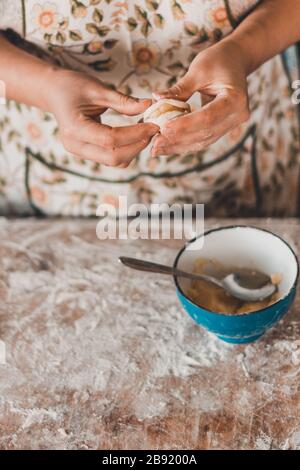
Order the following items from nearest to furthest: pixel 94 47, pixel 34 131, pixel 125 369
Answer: pixel 125 369
pixel 94 47
pixel 34 131

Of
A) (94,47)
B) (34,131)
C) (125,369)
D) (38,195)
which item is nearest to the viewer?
(125,369)

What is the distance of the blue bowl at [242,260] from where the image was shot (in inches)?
34.9

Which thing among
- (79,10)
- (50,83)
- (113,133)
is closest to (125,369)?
(113,133)

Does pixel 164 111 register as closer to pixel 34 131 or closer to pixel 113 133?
pixel 113 133

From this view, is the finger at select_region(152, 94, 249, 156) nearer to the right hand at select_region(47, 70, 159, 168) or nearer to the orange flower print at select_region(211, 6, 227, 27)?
the right hand at select_region(47, 70, 159, 168)

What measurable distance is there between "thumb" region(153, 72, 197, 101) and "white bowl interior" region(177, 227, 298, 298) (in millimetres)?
245

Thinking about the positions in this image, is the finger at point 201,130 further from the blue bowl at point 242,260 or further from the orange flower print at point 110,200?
the orange flower print at point 110,200

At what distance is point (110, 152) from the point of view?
90 centimetres

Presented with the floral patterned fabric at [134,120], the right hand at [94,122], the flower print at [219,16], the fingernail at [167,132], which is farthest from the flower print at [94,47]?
the fingernail at [167,132]

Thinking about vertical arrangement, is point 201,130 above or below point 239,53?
below

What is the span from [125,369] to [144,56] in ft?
1.88

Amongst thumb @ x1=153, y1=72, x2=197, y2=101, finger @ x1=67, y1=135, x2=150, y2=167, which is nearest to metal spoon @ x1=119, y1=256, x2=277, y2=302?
finger @ x1=67, y1=135, x2=150, y2=167

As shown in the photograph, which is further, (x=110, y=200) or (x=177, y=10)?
(x=110, y=200)
